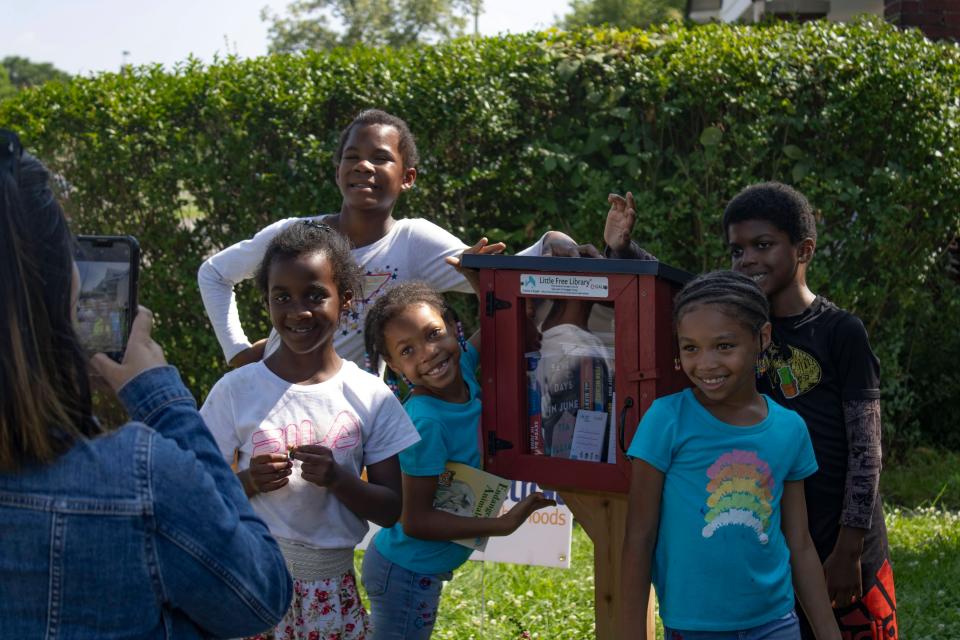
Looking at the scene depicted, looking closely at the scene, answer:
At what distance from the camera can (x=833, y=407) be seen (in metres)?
2.72

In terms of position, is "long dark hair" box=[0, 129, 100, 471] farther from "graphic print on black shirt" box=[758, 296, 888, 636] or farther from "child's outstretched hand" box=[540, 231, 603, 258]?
"graphic print on black shirt" box=[758, 296, 888, 636]

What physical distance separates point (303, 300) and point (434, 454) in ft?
1.74

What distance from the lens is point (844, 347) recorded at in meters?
2.69

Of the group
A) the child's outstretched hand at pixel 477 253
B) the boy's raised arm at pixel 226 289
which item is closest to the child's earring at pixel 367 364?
the child's outstretched hand at pixel 477 253

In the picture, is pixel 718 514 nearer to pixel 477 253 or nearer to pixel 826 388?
pixel 826 388

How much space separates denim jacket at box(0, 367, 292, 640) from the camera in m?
1.40

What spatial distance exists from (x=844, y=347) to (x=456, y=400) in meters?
1.03

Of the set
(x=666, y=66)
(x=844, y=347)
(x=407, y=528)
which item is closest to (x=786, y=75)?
(x=666, y=66)

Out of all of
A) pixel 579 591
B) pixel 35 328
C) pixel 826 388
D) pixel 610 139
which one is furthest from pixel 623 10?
pixel 35 328

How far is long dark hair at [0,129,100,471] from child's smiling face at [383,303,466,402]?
139cm

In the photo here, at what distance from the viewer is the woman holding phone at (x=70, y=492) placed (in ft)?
4.53

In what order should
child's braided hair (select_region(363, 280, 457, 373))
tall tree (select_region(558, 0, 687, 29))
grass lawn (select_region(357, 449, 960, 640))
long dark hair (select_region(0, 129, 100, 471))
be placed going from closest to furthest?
long dark hair (select_region(0, 129, 100, 471)) → child's braided hair (select_region(363, 280, 457, 373)) → grass lawn (select_region(357, 449, 960, 640)) → tall tree (select_region(558, 0, 687, 29))

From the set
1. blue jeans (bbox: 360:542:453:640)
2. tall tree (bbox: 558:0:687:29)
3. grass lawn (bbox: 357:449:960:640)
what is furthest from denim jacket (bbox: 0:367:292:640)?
tall tree (bbox: 558:0:687:29)

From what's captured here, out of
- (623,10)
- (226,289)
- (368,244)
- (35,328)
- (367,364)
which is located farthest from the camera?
(623,10)
